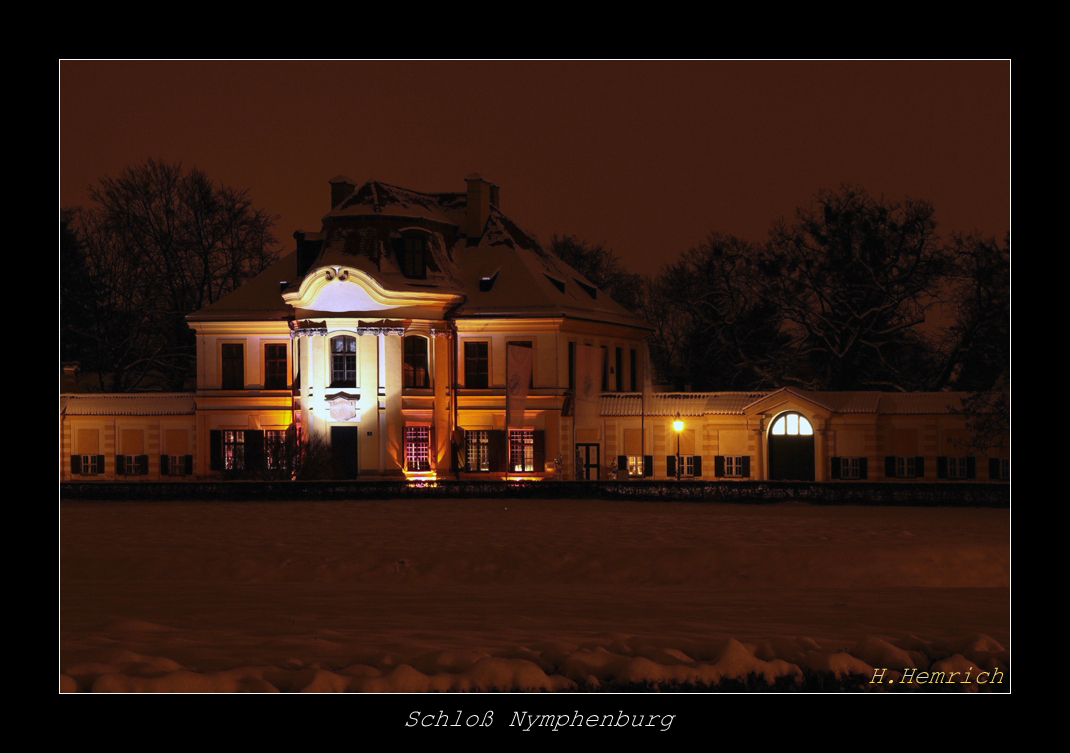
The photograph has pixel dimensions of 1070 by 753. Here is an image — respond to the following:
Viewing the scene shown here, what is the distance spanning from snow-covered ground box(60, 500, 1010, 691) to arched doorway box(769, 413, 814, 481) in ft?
48.4

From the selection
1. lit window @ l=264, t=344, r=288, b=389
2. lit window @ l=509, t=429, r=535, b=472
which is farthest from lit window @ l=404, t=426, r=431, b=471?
lit window @ l=264, t=344, r=288, b=389

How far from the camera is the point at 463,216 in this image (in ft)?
165

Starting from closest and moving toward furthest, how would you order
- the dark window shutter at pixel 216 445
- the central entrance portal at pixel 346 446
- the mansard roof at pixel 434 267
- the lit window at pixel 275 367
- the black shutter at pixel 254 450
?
the central entrance portal at pixel 346 446, the black shutter at pixel 254 450, the mansard roof at pixel 434 267, the dark window shutter at pixel 216 445, the lit window at pixel 275 367

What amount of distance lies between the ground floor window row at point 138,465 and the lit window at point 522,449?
11913mm

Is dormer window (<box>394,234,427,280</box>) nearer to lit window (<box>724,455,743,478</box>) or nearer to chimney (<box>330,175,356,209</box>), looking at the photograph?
chimney (<box>330,175,356,209</box>)

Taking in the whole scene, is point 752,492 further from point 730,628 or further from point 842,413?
point 730,628

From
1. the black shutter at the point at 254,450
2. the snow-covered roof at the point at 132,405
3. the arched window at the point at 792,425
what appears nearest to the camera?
the arched window at the point at 792,425

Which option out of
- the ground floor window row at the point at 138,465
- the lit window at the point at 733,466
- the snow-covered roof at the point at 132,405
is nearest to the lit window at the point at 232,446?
the ground floor window row at the point at 138,465

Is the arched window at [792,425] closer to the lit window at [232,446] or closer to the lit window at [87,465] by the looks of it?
the lit window at [232,446]

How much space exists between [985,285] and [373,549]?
3653 cm

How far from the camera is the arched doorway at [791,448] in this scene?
42.6m

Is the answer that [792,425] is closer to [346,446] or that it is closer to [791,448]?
[791,448]

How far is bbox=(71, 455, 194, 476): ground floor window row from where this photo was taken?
155 ft

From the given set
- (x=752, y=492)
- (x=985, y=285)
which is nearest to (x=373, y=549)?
(x=752, y=492)
